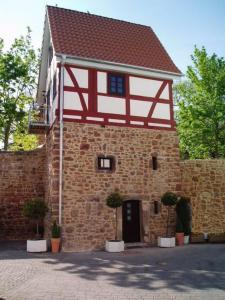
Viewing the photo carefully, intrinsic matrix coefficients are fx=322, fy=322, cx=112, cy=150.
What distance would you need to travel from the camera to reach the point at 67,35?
13.0m

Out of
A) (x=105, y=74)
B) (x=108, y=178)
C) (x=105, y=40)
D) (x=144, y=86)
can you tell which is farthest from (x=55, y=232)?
(x=105, y=40)

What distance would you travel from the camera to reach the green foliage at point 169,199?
40.8 feet

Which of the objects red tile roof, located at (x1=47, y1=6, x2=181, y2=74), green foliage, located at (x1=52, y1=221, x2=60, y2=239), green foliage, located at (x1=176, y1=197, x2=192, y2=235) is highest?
red tile roof, located at (x1=47, y1=6, x2=181, y2=74)

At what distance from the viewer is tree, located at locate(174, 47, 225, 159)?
1942 centimetres

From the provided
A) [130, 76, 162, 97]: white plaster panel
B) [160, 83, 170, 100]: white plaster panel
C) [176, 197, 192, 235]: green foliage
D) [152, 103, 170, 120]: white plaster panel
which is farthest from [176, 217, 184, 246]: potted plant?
[130, 76, 162, 97]: white plaster panel

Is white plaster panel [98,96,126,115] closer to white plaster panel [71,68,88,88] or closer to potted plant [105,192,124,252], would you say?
white plaster panel [71,68,88,88]

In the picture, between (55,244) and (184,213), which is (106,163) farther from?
(184,213)

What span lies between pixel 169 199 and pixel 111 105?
429 centimetres

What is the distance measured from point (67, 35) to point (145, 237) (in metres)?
8.61

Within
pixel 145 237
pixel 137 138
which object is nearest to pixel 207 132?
pixel 137 138

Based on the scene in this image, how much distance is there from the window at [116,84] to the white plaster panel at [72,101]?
1.43 m

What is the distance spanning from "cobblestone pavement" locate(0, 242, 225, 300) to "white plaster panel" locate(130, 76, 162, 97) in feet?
20.6

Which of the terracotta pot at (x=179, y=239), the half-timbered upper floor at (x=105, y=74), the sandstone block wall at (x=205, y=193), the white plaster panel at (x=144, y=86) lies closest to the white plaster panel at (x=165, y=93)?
the half-timbered upper floor at (x=105, y=74)

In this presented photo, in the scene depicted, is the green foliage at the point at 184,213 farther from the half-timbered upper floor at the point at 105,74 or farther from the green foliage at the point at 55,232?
the green foliage at the point at 55,232
